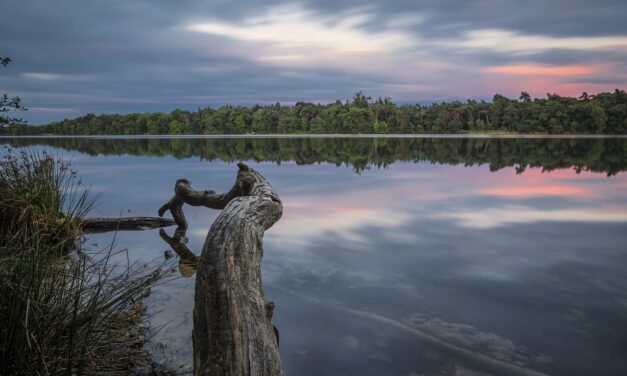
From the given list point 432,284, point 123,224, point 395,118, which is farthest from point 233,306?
point 395,118

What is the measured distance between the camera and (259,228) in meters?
4.77

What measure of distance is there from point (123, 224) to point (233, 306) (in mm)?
5877

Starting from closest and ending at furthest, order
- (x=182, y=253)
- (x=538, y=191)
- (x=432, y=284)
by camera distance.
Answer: (x=432, y=284)
(x=182, y=253)
(x=538, y=191)

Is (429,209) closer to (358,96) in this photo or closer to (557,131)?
(557,131)

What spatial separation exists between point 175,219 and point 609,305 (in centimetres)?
691

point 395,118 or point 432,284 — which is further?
point 395,118

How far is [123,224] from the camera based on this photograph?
7977 mm

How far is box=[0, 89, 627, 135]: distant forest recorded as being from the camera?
85.2 meters

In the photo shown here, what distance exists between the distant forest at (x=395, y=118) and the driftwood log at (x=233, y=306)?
9245cm

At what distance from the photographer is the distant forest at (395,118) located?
280 ft

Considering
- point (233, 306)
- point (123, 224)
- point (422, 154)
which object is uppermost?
point (422, 154)

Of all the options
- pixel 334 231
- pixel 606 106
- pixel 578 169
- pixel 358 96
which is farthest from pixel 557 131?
pixel 334 231

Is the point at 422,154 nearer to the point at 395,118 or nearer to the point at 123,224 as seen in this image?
the point at 123,224

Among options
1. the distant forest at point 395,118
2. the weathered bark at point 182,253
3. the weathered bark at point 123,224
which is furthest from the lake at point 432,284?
the distant forest at point 395,118
